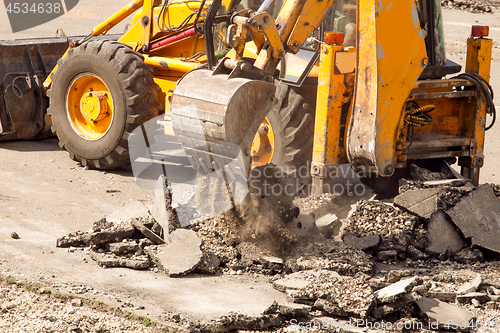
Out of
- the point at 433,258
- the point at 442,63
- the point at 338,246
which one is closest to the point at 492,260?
the point at 433,258

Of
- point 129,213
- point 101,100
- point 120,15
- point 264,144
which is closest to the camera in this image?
point 129,213

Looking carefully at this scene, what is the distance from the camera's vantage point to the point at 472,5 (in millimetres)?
20031

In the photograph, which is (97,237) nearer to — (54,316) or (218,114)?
(54,316)

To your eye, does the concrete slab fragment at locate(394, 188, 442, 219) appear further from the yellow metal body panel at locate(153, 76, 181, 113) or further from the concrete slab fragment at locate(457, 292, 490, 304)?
the yellow metal body panel at locate(153, 76, 181, 113)

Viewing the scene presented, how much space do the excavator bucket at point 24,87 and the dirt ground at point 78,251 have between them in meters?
0.25

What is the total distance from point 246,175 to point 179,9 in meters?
3.43

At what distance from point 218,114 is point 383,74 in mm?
1563

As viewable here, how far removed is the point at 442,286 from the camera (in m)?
4.04

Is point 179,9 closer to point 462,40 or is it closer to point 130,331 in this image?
point 130,331

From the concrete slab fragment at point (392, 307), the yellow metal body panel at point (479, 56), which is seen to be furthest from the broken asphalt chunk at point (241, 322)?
the yellow metal body panel at point (479, 56)

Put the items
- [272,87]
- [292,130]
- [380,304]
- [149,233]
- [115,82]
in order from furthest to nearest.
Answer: [115,82] < [292,130] < [149,233] < [272,87] < [380,304]

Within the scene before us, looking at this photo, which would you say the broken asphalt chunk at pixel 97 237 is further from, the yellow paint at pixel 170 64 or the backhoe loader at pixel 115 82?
the yellow paint at pixel 170 64

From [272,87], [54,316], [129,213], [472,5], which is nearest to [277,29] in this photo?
[272,87]

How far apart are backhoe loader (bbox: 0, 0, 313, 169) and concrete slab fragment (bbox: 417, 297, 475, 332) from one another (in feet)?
7.91
